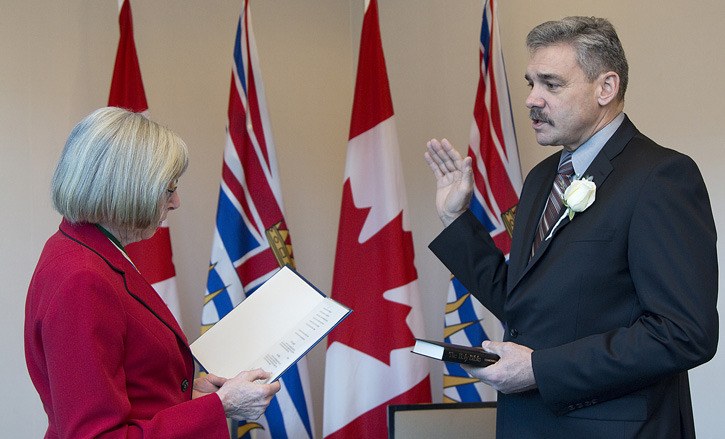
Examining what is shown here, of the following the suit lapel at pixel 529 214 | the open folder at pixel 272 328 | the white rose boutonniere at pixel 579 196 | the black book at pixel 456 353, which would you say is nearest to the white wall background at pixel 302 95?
the suit lapel at pixel 529 214

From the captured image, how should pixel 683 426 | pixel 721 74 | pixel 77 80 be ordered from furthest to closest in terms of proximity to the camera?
pixel 77 80 → pixel 721 74 → pixel 683 426

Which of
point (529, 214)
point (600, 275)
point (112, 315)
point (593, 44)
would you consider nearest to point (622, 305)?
point (600, 275)

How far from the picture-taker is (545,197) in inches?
80.8

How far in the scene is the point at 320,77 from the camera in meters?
4.88

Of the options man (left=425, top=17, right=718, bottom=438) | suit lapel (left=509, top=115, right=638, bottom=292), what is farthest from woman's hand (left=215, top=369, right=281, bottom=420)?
suit lapel (left=509, top=115, right=638, bottom=292)

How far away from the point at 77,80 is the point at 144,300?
8.21 feet

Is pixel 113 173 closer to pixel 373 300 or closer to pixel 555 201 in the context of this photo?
pixel 555 201

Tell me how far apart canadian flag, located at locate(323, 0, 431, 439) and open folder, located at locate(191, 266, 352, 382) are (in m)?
1.62

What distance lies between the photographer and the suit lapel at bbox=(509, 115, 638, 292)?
186cm

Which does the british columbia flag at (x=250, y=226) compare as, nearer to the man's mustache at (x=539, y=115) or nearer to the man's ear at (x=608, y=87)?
the man's mustache at (x=539, y=115)

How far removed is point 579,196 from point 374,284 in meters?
1.96

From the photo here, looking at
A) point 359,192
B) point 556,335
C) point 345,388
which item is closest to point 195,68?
point 359,192

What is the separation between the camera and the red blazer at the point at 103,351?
1510 mm

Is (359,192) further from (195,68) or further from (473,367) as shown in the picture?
(473,367)
